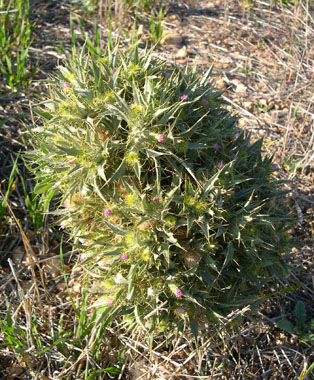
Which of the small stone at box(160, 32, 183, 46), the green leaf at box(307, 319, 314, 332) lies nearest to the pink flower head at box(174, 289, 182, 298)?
the green leaf at box(307, 319, 314, 332)

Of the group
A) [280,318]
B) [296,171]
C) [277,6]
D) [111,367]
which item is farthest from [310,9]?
[111,367]

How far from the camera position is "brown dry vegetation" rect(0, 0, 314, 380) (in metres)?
1.99

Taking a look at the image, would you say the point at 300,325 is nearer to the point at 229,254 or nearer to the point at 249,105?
the point at 229,254

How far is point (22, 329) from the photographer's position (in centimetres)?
214

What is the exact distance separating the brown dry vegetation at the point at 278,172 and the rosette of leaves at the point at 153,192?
0.96 feet

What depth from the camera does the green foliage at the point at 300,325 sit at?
2121mm

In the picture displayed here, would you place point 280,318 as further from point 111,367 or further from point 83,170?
point 83,170

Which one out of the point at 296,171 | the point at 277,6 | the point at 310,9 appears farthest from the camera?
the point at 277,6

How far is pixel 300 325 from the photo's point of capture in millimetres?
2176

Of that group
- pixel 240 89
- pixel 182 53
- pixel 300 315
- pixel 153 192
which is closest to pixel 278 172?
pixel 240 89

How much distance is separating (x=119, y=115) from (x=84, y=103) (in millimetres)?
186

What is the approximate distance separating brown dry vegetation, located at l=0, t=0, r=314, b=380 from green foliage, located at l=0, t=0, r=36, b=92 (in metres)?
0.11

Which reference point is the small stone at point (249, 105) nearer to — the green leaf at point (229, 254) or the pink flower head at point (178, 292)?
the green leaf at point (229, 254)

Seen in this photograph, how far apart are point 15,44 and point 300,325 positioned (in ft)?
9.67
